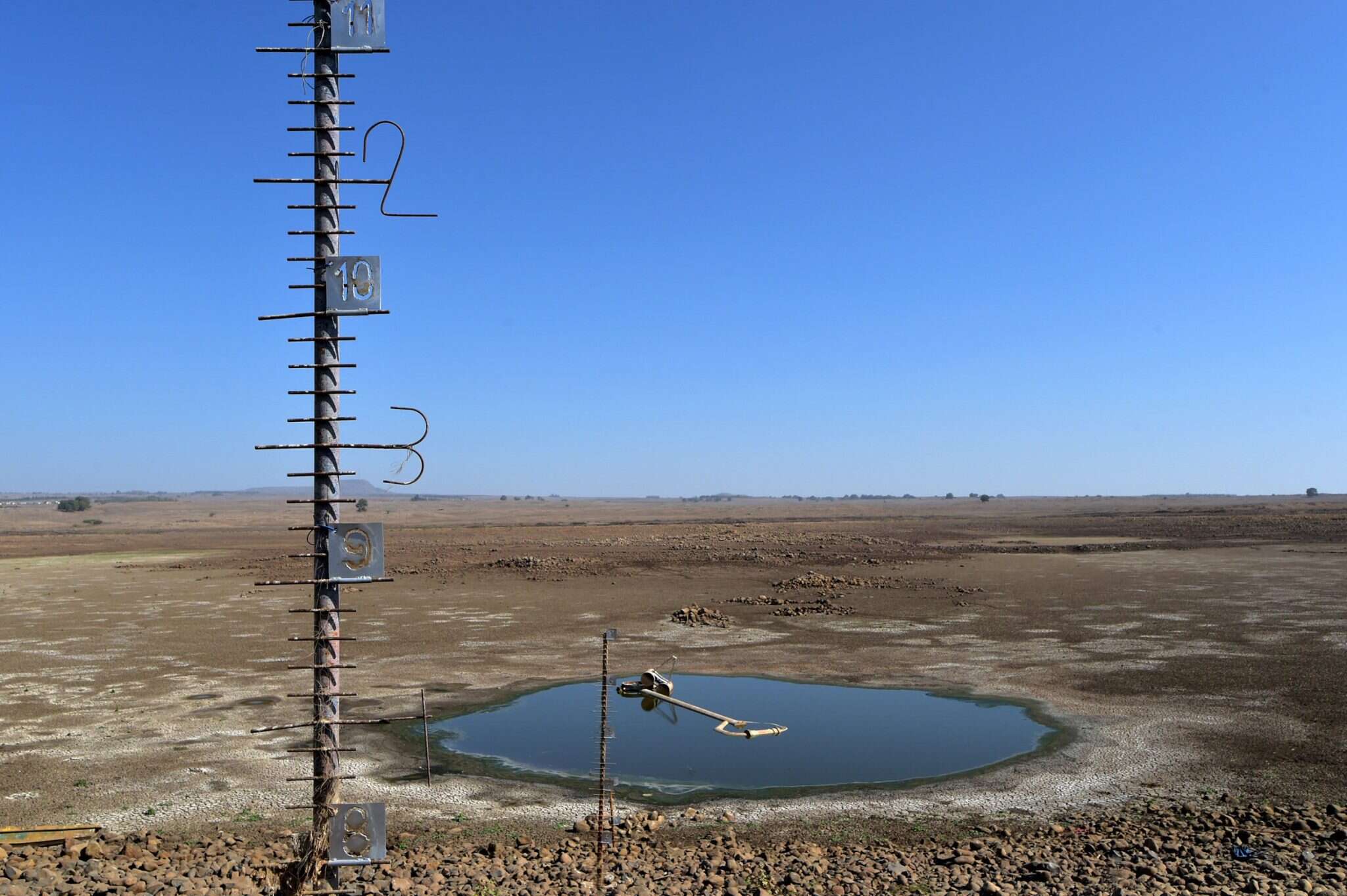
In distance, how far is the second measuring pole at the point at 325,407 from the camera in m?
7.49

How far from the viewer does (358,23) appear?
7410 millimetres

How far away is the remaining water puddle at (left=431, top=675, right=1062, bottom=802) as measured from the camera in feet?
50.8

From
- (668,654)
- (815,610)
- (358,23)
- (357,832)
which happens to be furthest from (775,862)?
(815,610)

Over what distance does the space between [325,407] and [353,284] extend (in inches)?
39.2

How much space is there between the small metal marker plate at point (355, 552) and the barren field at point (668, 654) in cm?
692

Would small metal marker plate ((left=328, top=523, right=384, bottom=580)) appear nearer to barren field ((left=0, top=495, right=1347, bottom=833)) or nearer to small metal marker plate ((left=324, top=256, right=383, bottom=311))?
small metal marker plate ((left=324, top=256, right=383, bottom=311))

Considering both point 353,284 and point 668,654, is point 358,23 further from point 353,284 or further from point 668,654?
point 668,654

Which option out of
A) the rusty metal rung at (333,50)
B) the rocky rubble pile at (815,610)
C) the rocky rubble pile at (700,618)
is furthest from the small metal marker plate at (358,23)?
the rocky rubble pile at (815,610)

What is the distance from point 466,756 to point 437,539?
200 ft

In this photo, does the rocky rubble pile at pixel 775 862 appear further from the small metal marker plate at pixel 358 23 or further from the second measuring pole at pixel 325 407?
the small metal marker plate at pixel 358 23

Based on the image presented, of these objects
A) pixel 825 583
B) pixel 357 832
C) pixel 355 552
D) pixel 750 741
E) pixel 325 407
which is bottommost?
pixel 750 741

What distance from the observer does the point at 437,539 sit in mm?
75750

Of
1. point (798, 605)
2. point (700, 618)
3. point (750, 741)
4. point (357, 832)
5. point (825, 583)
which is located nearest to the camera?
point (357, 832)

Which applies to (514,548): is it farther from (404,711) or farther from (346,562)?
(346,562)
